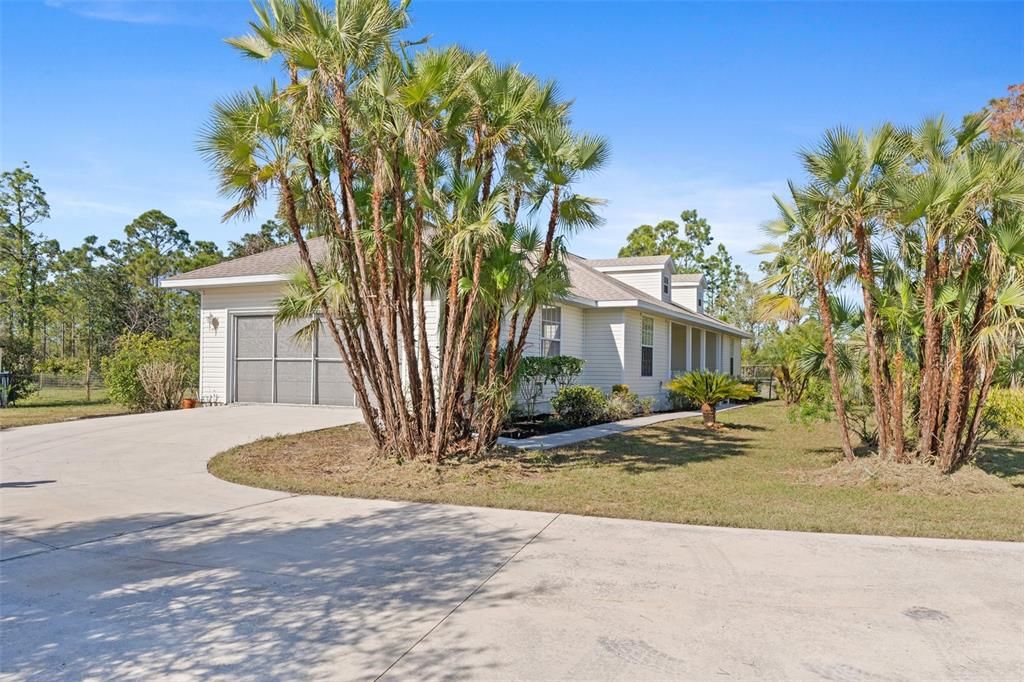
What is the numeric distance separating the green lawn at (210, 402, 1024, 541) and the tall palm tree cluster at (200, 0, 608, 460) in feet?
2.94

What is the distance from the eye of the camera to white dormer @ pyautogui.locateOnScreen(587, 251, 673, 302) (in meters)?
25.3

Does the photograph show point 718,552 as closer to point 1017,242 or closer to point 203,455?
point 1017,242

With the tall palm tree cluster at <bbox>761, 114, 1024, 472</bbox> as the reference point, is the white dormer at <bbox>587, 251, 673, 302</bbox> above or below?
above

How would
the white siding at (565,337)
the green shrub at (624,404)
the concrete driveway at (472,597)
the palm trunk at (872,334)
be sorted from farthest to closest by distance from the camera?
the green shrub at (624,404)
the white siding at (565,337)
the palm trunk at (872,334)
the concrete driveway at (472,597)

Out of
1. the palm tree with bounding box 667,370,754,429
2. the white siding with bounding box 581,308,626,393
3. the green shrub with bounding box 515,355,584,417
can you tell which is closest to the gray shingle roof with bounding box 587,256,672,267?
the white siding with bounding box 581,308,626,393

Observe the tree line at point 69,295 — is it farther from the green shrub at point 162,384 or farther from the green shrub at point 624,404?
the green shrub at point 624,404

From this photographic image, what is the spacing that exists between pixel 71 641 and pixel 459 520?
3.49 metres

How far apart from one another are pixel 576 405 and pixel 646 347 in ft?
21.1

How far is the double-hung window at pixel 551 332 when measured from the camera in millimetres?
18047

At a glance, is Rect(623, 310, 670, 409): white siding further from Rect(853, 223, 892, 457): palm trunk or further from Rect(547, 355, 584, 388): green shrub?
Rect(853, 223, 892, 457): palm trunk

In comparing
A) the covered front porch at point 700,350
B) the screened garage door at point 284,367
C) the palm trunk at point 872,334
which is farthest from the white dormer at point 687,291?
Answer: the palm trunk at point 872,334

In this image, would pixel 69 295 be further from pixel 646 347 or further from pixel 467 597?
pixel 467 597

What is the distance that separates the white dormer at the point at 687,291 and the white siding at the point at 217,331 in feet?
57.8

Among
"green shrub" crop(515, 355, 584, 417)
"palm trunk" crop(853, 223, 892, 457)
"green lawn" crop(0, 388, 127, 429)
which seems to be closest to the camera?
"palm trunk" crop(853, 223, 892, 457)
